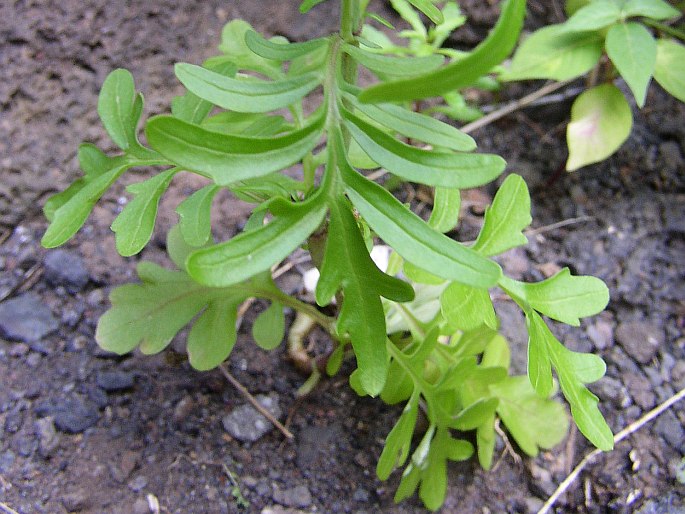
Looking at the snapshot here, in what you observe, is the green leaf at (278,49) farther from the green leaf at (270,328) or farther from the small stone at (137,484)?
the small stone at (137,484)

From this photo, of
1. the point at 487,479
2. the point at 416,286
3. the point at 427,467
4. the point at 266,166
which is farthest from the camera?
the point at 416,286

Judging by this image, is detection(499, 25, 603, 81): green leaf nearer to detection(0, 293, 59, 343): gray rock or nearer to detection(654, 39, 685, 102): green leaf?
detection(654, 39, 685, 102): green leaf

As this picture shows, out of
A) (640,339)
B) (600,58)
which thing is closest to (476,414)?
(640,339)

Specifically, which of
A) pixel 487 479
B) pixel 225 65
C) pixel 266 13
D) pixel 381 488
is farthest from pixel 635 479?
pixel 266 13

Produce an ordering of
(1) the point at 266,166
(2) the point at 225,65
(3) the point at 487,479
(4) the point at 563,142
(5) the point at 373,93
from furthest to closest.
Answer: (4) the point at 563,142
(3) the point at 487,479
(2) the point at 225,65
(1) the point at 266,166
(5) the point at 373,93

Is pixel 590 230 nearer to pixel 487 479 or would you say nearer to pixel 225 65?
pixel 487 479

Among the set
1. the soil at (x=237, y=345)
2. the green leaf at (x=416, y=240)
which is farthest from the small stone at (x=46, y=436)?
the green leaf at (x=416, y=240)

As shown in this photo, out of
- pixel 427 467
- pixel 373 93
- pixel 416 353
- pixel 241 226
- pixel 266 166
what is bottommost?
pixel 427 467
